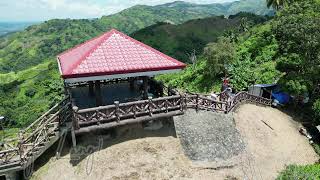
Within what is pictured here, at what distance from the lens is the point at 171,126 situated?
75.6 ft

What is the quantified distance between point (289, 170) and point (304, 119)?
1326 centimetres

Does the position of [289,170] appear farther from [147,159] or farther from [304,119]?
[304,119]

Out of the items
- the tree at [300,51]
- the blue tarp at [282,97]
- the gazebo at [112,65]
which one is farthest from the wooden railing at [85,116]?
the blue tarp at [282,97]

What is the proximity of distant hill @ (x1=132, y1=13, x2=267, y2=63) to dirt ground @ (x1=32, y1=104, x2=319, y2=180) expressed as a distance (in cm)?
9906

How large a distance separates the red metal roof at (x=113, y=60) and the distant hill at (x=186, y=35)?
101919 mm

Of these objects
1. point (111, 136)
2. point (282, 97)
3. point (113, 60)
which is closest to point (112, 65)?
point (113, 60)

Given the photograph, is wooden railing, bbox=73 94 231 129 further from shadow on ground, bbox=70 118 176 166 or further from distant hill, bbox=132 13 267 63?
distant hill, bbox=132 13 267 63

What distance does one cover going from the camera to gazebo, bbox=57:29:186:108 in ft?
63.4

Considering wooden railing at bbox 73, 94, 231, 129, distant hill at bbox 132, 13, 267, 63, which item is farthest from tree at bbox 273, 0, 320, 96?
distant hill at bbox 132, 13, 267, 63

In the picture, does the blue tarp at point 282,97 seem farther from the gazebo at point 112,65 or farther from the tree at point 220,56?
the gazebo at point 112,65

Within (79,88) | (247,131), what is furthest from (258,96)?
(79,88)

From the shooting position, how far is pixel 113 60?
2053 centimetres

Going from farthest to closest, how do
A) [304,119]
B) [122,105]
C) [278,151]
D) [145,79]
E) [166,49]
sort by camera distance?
[166,49] → [304,119] → [278,151] → [145,79] → [122,105]

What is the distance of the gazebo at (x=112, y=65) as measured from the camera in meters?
19.3
